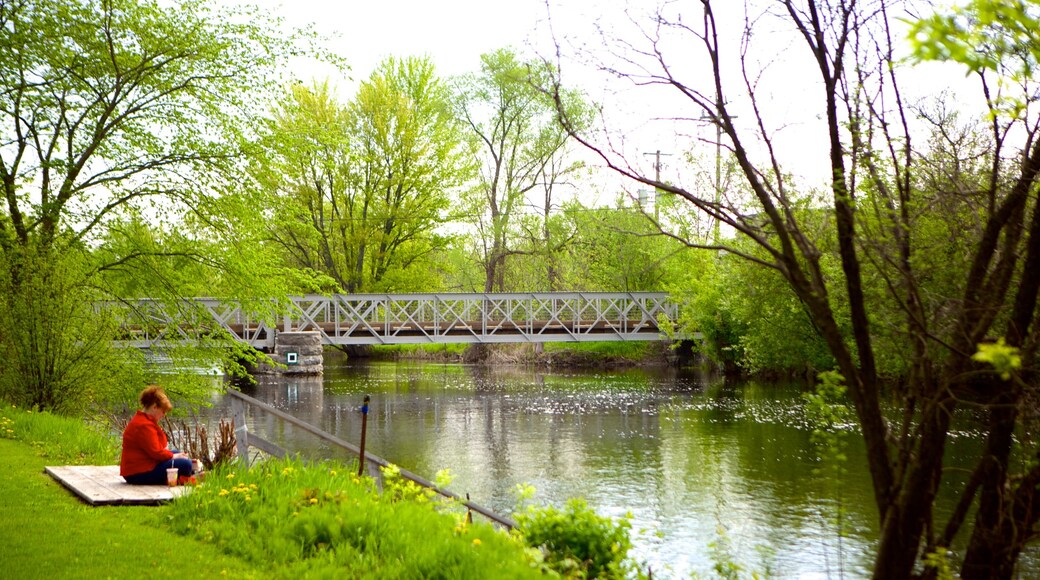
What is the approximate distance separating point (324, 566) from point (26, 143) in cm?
1251

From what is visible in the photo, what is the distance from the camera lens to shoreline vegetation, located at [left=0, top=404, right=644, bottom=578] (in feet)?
18.5

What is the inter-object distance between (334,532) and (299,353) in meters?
29.9

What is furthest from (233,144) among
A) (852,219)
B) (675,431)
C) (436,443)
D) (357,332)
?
(357,332)

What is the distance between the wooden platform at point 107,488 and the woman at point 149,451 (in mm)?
102

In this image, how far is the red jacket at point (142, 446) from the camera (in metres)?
7.66

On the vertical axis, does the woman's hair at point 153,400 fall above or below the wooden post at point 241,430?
above

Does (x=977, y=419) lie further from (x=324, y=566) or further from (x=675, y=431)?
(x=324, y=566)

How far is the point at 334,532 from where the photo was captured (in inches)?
248

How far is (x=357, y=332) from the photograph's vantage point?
43.2 meters

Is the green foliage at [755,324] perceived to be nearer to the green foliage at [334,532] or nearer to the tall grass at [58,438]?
the tall grass at [58,438]

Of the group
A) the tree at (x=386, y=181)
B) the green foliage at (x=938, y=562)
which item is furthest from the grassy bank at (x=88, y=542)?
the tree at (x=386, y=181)

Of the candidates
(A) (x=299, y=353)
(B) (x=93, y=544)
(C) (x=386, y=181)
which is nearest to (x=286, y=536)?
(B) (x=93, y=544)

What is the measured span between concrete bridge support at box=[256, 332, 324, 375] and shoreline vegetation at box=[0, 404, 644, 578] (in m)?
27.5

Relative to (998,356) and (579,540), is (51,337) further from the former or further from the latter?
(998,356)
